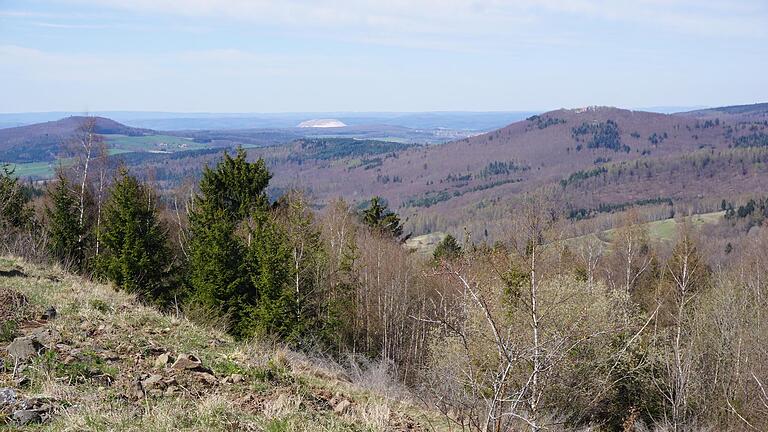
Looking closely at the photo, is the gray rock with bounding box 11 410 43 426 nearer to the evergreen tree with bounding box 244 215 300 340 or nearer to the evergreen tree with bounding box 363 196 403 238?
the evergreen tree with bounding box 244 215 300 340

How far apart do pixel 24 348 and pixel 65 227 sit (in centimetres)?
2180

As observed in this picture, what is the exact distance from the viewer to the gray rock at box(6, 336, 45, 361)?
695cm

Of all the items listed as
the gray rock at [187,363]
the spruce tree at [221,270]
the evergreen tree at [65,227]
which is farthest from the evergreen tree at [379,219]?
the gray rock at [187,363]

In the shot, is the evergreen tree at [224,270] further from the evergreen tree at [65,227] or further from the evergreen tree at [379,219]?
the evergreen tree at [379,219]

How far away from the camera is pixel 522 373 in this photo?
14289 mm

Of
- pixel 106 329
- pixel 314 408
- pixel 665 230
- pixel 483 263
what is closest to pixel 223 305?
pixel 483 263

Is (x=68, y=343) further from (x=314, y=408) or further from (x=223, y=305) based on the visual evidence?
(x=223, y=305)

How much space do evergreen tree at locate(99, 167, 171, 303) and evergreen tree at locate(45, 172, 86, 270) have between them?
3436 millimetres

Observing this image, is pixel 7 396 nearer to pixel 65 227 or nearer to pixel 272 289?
pixel 272 289

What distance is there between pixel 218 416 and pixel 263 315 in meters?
15.1

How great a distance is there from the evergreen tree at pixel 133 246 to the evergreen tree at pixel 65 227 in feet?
11.3

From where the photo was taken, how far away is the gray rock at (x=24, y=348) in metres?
6.95

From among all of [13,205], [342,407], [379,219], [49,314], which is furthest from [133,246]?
[379,219]

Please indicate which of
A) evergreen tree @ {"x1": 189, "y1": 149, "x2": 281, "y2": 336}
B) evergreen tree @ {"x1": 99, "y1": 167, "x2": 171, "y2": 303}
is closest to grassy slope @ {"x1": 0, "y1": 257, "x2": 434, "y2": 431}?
evergreen tree @ {"x1": 189, "y1": 149, "x2": 281, "y2": 336}
